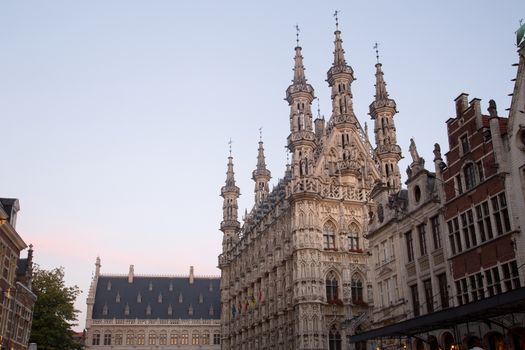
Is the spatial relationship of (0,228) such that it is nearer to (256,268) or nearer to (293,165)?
(293,165)

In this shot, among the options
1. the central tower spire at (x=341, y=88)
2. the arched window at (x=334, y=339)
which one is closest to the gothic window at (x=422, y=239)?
the arched window at (x=334, y=339)

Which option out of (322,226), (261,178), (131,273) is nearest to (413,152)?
(322,226)

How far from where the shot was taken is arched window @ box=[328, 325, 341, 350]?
48.3 metres

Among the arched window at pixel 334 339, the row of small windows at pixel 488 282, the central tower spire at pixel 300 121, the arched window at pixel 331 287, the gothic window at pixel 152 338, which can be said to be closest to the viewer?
the row of small windows at pixel 488 282

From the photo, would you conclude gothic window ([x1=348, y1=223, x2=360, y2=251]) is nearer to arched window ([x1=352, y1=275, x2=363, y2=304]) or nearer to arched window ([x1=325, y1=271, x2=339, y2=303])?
arched window ([x1=352, y1=275, x2=363, y2=304])

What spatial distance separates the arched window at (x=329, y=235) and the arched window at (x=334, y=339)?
702cm

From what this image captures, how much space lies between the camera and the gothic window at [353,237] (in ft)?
171

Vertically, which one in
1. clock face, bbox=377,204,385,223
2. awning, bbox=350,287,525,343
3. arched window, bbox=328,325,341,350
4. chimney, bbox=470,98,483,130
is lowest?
awning, bbox=350,287,525,343

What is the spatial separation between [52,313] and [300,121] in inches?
1103

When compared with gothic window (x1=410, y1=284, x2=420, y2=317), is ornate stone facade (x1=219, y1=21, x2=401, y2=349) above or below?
above

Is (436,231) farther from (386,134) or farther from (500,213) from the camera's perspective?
(386,134)

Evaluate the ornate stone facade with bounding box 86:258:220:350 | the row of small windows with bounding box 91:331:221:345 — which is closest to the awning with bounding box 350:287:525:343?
the row of small windows with bounding box 91:331:221:345

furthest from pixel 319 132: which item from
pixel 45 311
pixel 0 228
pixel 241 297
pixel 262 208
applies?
pixel 0 228

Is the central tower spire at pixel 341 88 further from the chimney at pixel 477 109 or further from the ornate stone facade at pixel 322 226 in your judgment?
the chimney at pixel 477 109
